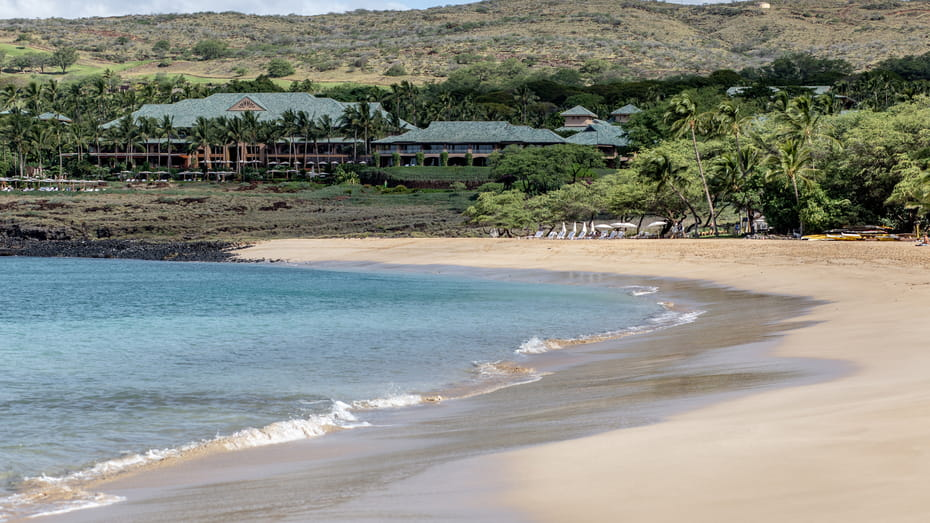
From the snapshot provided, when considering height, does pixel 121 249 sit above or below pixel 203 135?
below

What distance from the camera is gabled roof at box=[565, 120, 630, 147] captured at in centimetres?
11456

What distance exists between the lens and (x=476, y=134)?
118 m

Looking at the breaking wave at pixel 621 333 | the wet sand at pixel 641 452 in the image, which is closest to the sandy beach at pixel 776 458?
the wet sand at pixel 641 452

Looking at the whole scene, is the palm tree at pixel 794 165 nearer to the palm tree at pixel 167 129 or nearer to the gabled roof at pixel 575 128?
the gabled roof at pixel 575 128

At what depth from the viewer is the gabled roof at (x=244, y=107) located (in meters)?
133

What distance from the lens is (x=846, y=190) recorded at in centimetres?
Answer: 5309

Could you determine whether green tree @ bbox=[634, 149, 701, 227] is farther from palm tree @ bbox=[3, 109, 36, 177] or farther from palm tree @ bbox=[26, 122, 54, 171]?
palm tree @ bbox=[26, 122, 54, 171]

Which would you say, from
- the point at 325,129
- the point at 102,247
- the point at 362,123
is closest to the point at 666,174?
the point at 102,247

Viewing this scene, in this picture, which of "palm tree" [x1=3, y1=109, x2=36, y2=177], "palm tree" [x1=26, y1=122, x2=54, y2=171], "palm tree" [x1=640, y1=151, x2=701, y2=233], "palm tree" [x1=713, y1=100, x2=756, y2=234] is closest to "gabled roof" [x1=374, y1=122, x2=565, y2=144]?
"palm tree" [x1=26, y1=122, x2=54, y2=171]

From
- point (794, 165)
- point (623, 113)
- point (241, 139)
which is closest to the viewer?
point (794, 165)

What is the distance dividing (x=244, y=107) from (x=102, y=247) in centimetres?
6612

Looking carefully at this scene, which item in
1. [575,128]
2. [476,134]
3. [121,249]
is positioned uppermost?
[575,128]

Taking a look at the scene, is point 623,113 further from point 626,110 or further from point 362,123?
point 362,123

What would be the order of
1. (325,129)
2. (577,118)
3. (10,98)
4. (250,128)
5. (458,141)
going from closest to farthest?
(458,141) → (250,128) → (325,129) → (577,118) → (10,98)
